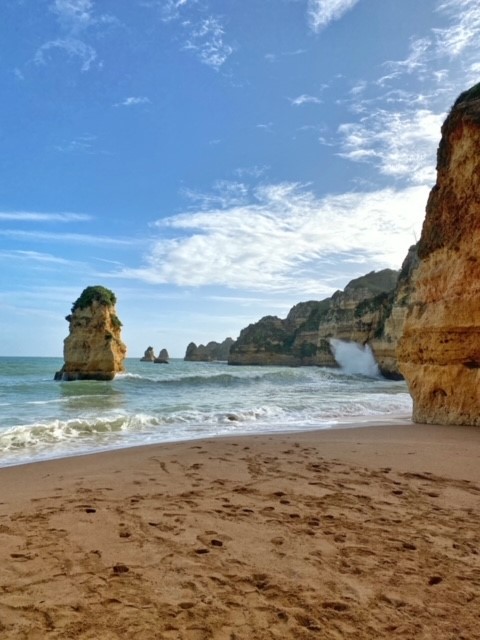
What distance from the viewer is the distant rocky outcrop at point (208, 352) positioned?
153375 mm

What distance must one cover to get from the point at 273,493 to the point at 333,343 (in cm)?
6699

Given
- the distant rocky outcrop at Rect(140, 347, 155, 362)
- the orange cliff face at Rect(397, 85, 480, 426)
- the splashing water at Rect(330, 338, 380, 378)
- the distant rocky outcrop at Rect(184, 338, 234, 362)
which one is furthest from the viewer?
the distant rocky outcrop at Rect(184, 338, 234, 362)

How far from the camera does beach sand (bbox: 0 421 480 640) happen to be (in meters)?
2.40

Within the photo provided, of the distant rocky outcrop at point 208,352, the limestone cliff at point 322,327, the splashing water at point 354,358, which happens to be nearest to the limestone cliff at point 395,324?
the limestone cliff at point 322,327

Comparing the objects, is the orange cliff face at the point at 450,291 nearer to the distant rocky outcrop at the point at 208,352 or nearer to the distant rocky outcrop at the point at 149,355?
the distant rocky outcrop at the point at 149,355

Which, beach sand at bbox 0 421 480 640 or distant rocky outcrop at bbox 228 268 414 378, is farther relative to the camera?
distant rocky outcrop at bbox 228 268 414 378

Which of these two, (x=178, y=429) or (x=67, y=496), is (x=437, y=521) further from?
(x=178, y=429)

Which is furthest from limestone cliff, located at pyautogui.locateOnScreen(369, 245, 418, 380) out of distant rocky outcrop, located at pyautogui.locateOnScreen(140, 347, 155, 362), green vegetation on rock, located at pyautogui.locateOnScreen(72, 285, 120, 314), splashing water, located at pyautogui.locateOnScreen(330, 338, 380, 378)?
distant rocky outcrop, located at pyautogui.locateOnScreen(140, 347, 155, 362)

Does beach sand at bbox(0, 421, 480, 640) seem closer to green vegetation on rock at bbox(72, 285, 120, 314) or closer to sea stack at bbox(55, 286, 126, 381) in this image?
sea stack at bbox(55, 286, 126, 381)

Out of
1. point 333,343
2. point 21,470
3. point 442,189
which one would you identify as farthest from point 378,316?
point 21,470

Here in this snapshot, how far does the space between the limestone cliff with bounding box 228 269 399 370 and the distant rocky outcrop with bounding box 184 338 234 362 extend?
42836 mm

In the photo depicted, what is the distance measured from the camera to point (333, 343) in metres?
70.2

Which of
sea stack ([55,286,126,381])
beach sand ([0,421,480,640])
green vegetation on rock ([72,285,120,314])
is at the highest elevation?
green vegetation on rock ([72,285,120,314])

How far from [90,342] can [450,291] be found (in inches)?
1456
